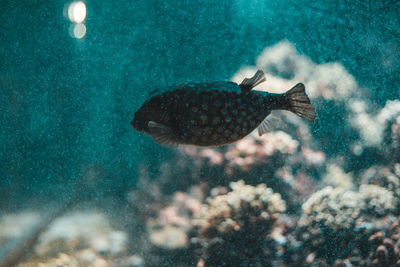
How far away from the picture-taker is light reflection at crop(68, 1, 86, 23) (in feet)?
6.39

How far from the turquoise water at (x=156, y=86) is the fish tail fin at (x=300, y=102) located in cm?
44

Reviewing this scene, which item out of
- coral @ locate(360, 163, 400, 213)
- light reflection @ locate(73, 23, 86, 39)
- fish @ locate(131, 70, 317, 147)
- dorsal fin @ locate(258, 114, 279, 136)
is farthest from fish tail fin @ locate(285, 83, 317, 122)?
light reflection @ locate(73, 23, 86, 39)

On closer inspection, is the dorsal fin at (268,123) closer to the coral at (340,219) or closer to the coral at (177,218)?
the coral at (177,218)

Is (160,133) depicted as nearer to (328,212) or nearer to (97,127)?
(97,127)

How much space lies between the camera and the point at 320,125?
1.82 m

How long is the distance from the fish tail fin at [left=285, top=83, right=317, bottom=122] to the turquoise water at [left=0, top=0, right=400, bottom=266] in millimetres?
445

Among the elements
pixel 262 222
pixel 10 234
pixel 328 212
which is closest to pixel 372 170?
pixel 328 212

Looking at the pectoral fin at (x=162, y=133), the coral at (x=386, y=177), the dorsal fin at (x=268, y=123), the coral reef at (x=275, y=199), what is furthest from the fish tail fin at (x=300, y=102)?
the coral at (x=386, y=177)

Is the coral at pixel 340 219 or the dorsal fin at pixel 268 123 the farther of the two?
the coral at pixel 340 219

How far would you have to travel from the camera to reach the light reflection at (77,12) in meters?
1.95

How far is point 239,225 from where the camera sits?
5.54 ft

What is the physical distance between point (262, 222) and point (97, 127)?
1.16m

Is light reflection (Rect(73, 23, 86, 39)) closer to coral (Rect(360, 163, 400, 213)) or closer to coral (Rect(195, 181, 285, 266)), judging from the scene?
coral (Rect(195, 181, 285, 266))

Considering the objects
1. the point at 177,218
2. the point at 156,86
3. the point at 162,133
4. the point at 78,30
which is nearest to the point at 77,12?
the point at 78,30
